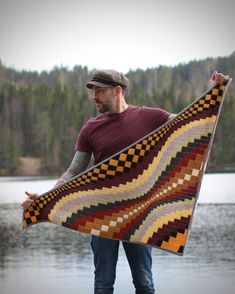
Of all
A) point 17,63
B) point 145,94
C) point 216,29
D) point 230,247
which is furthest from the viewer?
point 216,29

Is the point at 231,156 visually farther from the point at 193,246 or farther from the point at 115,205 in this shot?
the point at 115,205

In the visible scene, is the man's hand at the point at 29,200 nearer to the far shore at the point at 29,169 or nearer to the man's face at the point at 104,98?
the man's face at the point at 104,98

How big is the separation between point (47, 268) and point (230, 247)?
2403 millimetres

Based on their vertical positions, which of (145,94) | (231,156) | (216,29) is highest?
(216,29)

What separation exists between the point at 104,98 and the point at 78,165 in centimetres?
35

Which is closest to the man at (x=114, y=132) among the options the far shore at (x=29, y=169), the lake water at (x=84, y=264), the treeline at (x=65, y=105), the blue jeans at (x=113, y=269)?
the blue jeans at (x=113, y=269)

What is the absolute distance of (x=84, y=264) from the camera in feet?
24.1

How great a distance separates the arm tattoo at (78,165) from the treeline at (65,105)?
3480cm

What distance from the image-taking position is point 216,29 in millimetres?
68875

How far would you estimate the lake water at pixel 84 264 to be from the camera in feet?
19.4

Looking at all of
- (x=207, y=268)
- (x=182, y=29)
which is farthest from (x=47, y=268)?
(x=182, y=29)

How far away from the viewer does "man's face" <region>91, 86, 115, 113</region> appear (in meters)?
4.06

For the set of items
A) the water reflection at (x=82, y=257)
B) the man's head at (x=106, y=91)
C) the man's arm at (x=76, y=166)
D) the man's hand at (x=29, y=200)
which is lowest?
the water reflection at (x=82, y=257)

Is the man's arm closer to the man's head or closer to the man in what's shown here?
the man
